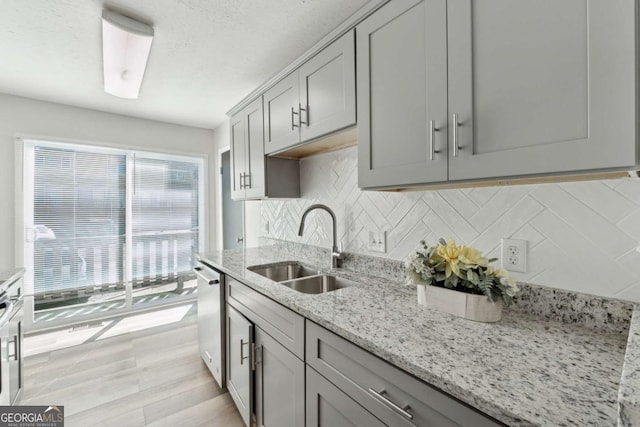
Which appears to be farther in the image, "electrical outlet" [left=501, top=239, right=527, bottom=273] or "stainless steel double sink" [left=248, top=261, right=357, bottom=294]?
"stainless steel double sink" [left=248, top=261, right=357, bottom=294]

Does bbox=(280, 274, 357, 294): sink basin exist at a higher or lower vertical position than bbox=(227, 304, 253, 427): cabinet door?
higher

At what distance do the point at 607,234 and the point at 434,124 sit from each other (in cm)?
65

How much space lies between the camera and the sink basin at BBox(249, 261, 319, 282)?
198 centimetres

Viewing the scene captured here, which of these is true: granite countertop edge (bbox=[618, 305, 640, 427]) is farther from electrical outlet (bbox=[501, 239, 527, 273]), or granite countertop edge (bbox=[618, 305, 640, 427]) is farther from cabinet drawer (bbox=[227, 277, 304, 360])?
cabinet drawer (bbox=[227, 277, 304, 360])

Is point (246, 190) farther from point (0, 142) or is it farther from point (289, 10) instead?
point (0, 142)

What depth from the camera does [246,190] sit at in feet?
7.85

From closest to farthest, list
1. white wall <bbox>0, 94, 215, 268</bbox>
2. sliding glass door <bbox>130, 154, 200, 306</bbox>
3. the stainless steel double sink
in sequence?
1. the stainless steel double sink
2. white wall <bbox>0, 94, 215, 268</bbox>
3. sliding glass door <bbox>130, 154, 200, 306</bbox>

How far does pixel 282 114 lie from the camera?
1.86 m

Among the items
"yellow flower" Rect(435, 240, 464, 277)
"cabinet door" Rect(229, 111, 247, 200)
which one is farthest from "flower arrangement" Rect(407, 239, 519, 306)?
"cabinet door" Rect(229, 111, 247, 200)

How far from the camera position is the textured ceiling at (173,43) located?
59.0 inches

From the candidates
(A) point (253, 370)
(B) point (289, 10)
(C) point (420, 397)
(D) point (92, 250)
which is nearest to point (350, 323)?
(C) point (420, 397)

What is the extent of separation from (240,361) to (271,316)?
54 centimetres

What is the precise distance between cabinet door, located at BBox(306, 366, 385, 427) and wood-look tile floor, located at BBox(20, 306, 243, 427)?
99cm

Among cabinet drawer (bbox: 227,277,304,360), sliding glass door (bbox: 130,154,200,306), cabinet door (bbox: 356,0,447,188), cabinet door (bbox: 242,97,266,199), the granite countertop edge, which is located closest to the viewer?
the granite countertop edge
